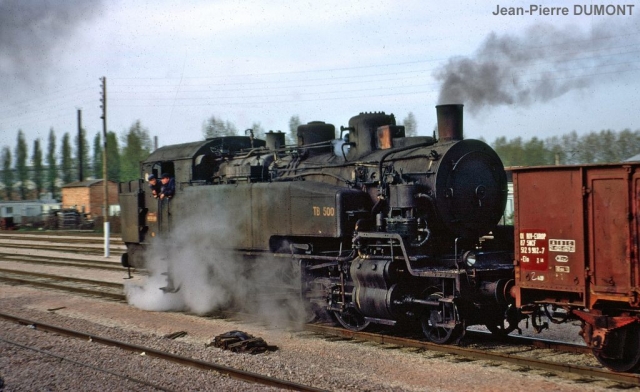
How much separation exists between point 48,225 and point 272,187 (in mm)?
45059

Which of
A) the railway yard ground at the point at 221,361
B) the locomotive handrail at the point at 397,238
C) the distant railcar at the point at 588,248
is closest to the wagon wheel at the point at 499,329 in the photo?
the railway yard ground at the point at 221,361

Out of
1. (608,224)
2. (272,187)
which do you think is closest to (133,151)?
(272,187)

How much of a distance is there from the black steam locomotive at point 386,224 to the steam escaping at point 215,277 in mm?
183

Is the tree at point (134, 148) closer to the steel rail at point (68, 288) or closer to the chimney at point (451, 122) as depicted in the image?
the steel rail at point (68, 288)

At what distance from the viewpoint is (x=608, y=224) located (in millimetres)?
7938

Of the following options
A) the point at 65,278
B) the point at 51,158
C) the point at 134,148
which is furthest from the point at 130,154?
the point at 65,278

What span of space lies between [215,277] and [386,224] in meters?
4.86

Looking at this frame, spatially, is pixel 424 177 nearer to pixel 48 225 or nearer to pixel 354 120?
pixel 354 120

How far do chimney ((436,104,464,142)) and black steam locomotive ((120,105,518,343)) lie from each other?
0.6 inches

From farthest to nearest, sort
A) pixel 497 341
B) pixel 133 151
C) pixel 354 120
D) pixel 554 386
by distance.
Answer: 1. pixel 133 151
2. pixel 354 120
3. pixel 497 341
4. pixel 554 386

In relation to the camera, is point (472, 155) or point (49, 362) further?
point (472, 155)

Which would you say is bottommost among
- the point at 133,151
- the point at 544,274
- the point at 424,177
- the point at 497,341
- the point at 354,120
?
the point at 497,341

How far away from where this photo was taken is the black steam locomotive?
1017cm

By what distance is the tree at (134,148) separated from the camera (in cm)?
8425
